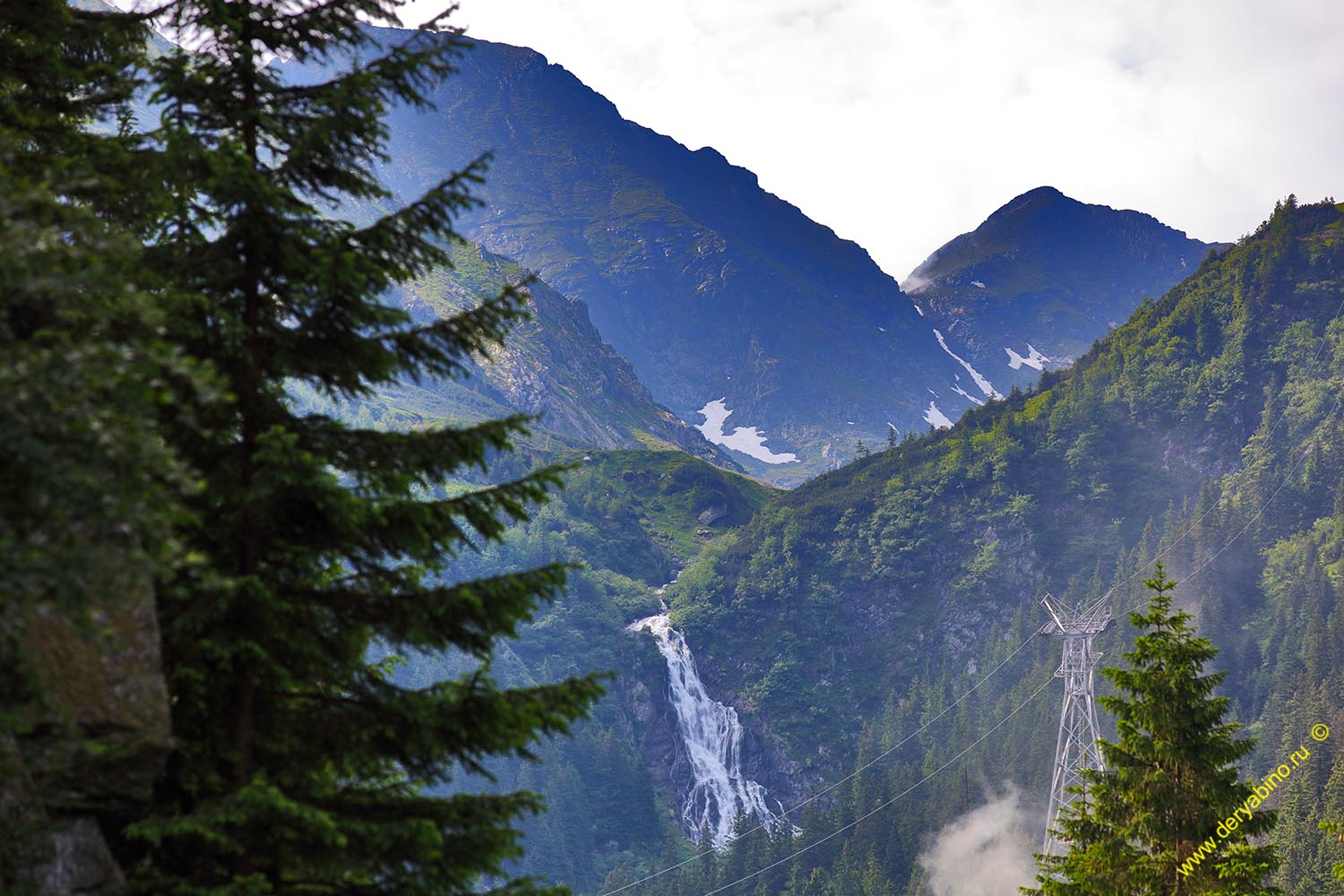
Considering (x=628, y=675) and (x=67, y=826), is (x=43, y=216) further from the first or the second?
(x=628, y=675)

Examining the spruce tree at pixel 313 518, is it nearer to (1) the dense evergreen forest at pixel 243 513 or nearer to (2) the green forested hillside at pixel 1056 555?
(1) the dense evergreen forest at pixel 243 513

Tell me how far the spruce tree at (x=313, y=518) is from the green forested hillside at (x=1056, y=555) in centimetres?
10890

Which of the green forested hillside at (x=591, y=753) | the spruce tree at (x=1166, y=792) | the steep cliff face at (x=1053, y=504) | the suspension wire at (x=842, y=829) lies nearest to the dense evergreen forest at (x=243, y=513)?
the spruce tree at (x=1166, y=792)

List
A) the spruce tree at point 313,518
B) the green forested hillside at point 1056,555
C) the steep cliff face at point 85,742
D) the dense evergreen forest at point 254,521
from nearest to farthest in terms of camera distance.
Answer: the dense evergreen forest at point 254,521, the steep cliff face at point 85,742, the spruce tree at point 313,518, the green forested hillside at point 1056,555

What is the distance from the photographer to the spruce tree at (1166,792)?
57.8 feet

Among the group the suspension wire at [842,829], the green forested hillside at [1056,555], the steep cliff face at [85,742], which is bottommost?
the suspension wire at [842,829]

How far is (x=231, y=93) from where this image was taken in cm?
1066

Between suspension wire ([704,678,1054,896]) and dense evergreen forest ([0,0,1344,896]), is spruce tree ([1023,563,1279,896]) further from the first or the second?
suspension wire ([704,678,1054,896])

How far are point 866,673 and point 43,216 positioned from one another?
175708mm

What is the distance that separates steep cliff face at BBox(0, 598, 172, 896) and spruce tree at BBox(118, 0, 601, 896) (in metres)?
0.45

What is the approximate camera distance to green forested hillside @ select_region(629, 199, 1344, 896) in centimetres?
12306

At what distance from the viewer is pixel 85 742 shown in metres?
7.93

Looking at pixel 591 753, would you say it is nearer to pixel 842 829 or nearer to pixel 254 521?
pixel 842 829

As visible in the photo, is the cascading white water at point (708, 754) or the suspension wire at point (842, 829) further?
the cascading white water at point (708, 754)
